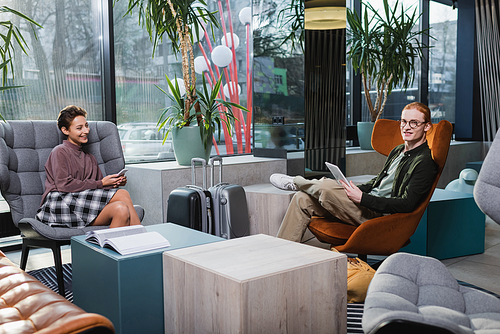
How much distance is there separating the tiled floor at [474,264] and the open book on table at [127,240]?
4.53ft

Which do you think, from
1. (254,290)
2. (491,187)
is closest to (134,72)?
(254,290)

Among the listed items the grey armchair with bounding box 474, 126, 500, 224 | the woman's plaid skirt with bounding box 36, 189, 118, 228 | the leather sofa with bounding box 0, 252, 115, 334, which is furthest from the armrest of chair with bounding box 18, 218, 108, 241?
the grey armchair with bounding box 474, 126, 500, 224

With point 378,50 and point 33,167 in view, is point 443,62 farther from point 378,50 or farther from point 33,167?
point 33,167

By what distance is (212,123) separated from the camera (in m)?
3.85

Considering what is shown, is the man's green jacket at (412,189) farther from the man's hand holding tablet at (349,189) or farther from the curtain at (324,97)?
the curtain at (324,97)

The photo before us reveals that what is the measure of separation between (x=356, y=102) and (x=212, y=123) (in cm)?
274

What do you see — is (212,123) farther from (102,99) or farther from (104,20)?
(104,20)

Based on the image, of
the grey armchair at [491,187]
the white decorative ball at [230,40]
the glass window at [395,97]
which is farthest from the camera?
the glass window at [395,97]

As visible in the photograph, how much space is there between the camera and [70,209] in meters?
2.66

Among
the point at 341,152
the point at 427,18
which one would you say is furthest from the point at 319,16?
the point at 427,18

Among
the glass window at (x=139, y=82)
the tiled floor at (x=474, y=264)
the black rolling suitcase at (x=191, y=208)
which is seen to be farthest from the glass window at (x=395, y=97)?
the black rolling suitcase at (x=191, y=208)

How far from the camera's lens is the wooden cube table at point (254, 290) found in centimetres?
148

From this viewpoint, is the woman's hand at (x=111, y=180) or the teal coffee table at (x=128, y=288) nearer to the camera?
the teal coffee table at (x=128, y=288)

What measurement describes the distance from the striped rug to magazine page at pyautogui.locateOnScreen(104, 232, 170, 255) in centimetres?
78
